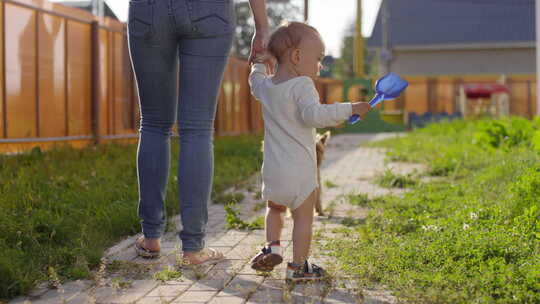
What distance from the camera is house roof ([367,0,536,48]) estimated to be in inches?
1328

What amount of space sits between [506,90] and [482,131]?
50.9 feet

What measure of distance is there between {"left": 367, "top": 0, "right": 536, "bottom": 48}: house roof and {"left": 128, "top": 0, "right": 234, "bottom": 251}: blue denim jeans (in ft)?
104

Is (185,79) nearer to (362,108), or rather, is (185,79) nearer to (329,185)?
(362,108)

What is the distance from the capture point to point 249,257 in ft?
12.0

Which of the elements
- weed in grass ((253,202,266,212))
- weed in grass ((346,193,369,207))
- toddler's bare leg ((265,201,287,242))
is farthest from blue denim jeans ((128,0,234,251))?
weed in grass ((346,193,369,207))

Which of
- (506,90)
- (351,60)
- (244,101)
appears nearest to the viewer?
(244,101)

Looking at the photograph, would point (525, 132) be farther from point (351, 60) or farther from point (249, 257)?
point (351, 60)

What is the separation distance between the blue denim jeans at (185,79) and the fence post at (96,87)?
21.7 ft

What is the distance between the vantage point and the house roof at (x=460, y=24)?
33719 mm

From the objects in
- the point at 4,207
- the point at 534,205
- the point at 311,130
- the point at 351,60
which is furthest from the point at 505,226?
the point at 351,60

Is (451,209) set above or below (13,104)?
below

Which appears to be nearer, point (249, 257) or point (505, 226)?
point (249, 257)

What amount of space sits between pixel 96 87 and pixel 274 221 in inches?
284

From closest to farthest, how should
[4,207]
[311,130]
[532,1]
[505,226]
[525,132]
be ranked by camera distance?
1. [311,130]
2. [505,226]
3. [4,207]
4. [525,132]
5. [532,1]
